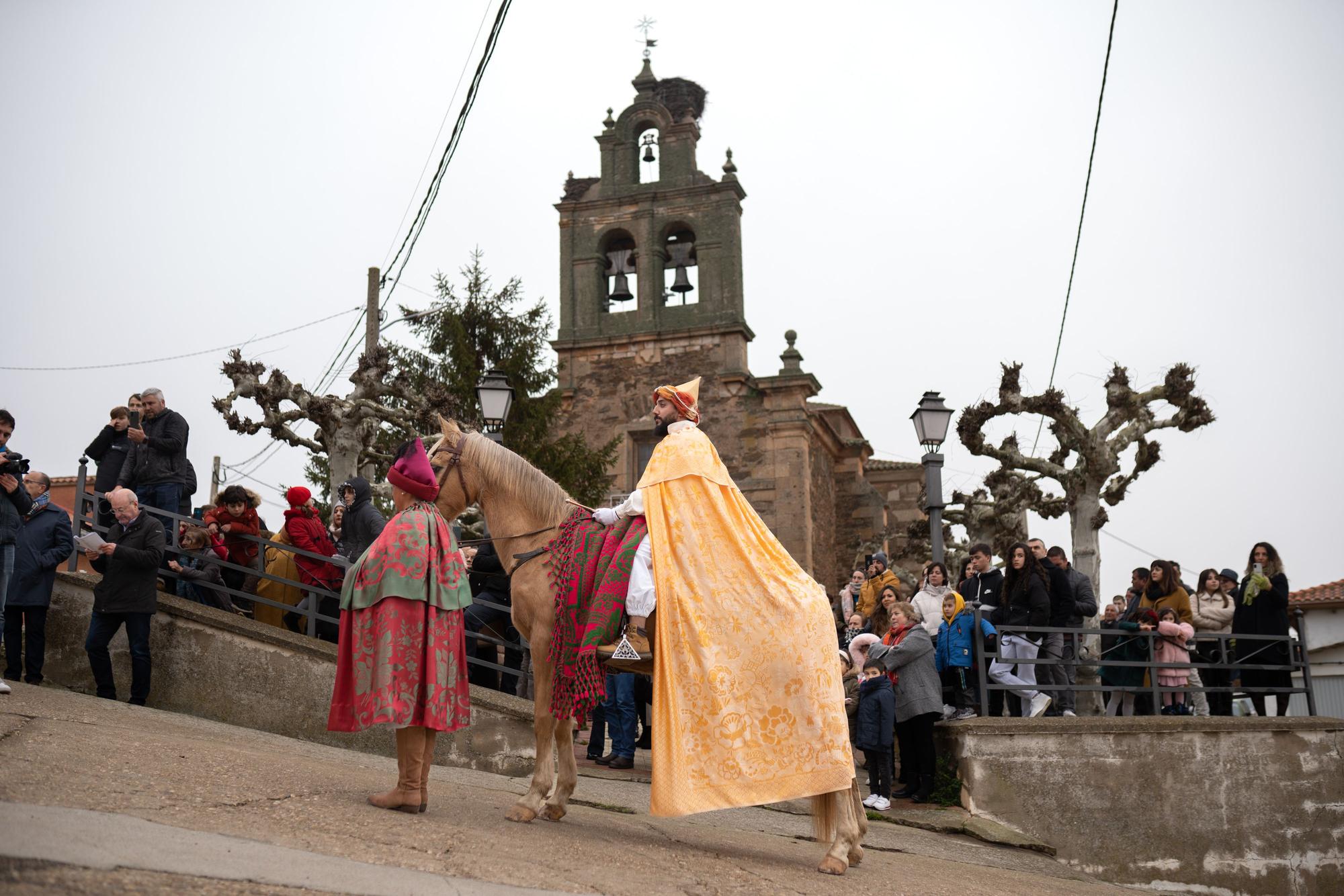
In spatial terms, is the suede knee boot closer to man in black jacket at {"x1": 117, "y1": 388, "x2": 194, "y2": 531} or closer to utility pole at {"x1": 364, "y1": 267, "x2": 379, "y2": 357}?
man in black jacket at {"x1": 117, "y1": 388, "x2": 194, "y2": 531}

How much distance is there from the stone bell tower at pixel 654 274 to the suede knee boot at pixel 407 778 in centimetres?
2150

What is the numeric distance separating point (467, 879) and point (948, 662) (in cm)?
675

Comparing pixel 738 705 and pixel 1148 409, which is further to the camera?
pixel 1148 409

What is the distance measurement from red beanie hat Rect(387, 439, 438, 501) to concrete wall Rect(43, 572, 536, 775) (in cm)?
339

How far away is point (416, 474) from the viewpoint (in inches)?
261

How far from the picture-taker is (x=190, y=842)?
456 centimetres

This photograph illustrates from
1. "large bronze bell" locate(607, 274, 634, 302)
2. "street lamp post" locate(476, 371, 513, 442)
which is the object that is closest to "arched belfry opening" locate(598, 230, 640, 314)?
"large bronze bell" locate(607, 274, 634, 302)

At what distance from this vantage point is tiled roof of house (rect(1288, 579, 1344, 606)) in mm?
28859

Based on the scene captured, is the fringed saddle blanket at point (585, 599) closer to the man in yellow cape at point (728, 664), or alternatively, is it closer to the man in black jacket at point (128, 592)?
the man in yellow cape at point (728, 664)

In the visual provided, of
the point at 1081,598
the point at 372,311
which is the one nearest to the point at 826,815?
the point at 1081,598

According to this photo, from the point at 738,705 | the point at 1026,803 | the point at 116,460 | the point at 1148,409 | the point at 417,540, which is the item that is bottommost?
the point at 1026,803

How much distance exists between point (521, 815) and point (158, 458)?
244 inches

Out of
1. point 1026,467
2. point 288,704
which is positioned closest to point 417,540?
point 288,704

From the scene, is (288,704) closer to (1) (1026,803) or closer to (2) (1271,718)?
(1) (1026,803)
